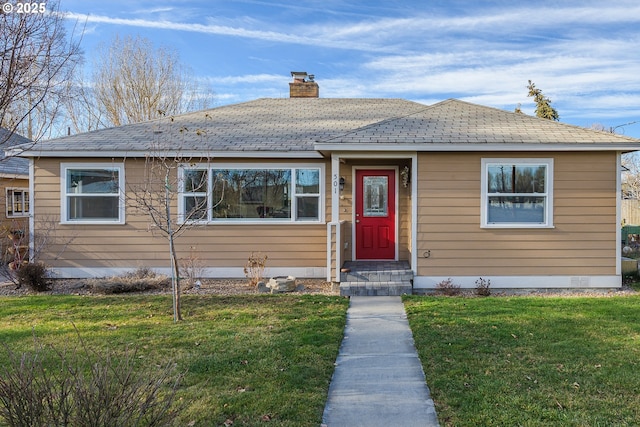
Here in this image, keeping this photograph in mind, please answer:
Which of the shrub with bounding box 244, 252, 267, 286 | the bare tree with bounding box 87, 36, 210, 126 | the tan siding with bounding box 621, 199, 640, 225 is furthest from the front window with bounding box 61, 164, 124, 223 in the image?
the tan siding with bounding box 621, 199, 640, 225

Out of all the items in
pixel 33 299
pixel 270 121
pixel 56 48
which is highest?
pixel 270 121

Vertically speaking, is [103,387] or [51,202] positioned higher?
[51,202]

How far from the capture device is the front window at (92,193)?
1007 cm

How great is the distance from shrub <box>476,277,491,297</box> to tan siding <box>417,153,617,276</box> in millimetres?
142

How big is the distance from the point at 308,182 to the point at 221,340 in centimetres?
518

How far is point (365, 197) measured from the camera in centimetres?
1058

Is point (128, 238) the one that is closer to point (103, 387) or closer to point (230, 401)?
point (230, 401)

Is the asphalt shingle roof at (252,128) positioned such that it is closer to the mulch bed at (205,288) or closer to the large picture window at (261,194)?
the large picture window at (261,194)

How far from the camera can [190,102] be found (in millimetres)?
26953

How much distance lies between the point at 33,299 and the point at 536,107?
22796 millimetres

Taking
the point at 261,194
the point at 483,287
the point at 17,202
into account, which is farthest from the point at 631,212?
the point at 17,202

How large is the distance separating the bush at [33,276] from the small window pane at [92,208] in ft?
4.78

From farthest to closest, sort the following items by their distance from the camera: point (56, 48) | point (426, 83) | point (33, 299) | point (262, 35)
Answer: point (426, 83) → point (262, 35) → point (33, 299) → point (56, 48)

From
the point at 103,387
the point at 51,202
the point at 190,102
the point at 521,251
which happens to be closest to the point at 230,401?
the point at 103,387
